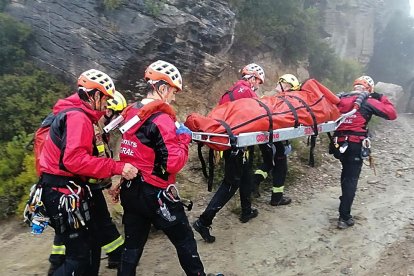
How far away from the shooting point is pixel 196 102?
1029 cm

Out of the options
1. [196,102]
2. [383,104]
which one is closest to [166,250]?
[383,104]

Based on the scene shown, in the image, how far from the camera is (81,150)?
11.7 ft

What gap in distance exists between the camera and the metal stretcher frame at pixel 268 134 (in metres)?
4.96

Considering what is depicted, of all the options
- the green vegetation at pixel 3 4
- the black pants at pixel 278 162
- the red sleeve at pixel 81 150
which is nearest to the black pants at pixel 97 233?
the red sleeve at pixel 81 150

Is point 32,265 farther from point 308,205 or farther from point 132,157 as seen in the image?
point 308,205

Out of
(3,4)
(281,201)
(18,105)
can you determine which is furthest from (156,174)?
(3,4)

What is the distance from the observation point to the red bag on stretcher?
16.6 feet

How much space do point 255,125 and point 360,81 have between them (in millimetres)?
2439

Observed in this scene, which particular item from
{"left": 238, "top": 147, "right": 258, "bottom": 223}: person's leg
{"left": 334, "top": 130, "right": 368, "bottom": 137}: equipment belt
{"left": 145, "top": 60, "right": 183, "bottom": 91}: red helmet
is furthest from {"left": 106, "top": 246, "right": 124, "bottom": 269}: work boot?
{"left": 334, "top": 130, "right": 368, "bottom": 137}: equipment belt

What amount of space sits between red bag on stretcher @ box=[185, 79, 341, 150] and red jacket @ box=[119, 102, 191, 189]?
1133mm

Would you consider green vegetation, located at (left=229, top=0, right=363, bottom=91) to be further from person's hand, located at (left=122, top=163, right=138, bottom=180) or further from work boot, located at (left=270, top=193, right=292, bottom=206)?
person's hand, located at (left=122, top=163, right=138, bottom=180)

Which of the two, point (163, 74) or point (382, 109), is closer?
point (163, 74)

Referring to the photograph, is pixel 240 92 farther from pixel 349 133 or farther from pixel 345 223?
pixel 345 223

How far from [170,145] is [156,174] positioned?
0.37 metres
